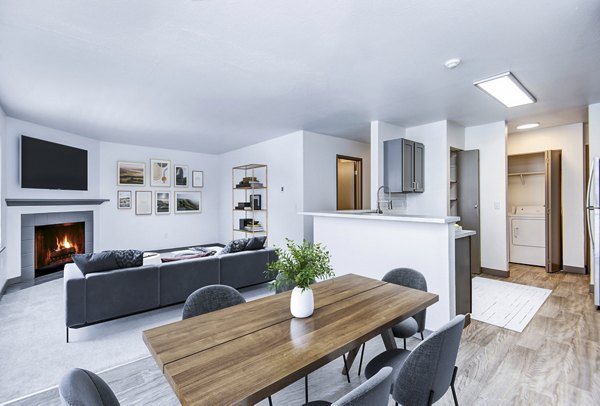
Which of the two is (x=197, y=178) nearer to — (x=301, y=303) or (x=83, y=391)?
(x=301, y=303)

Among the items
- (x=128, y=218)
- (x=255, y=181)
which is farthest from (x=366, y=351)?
(x=128, y=218)

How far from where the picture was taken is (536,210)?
564 cm

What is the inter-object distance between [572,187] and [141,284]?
261 inches

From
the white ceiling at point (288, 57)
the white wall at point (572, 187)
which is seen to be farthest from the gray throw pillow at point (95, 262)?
the white wall at point (572, 187)

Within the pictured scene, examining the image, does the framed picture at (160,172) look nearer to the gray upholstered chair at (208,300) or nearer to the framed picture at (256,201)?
the framed picture at (256,201)

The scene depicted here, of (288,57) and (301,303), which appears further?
(288,57)

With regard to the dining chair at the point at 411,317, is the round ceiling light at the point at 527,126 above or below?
above

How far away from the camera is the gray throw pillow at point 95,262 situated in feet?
9.32

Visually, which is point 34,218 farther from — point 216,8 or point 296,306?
point 296,306

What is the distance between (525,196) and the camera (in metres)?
5.91

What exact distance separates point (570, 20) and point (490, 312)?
9.50 feet

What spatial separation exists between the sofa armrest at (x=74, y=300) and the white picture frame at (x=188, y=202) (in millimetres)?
4724

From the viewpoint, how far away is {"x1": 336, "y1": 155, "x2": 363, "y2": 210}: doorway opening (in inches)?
252

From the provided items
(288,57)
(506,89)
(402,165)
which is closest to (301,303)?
(288,57)
